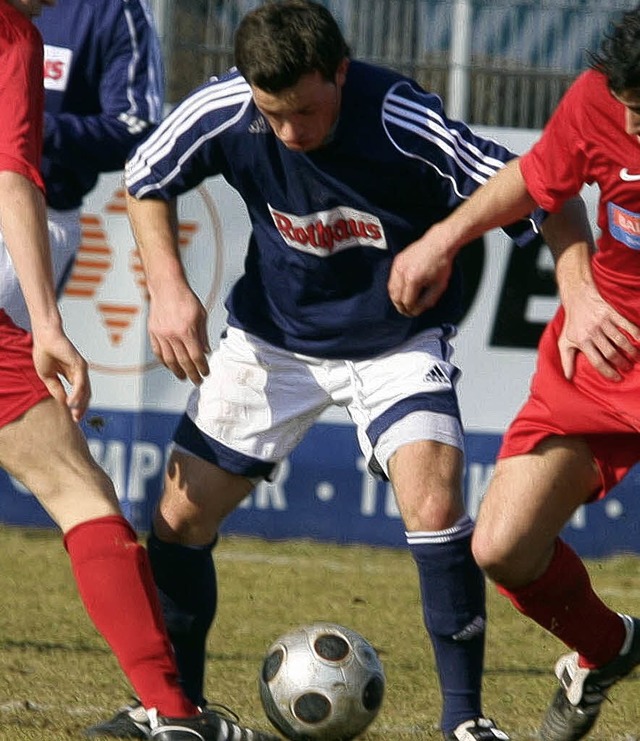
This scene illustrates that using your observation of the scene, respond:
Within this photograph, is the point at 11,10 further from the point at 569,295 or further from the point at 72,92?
the point at 72,92

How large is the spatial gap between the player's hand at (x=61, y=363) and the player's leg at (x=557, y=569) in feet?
4.18

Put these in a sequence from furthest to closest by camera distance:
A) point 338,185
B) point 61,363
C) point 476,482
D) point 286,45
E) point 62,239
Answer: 1. point 476,482
2. point 62,239
3. point 338,185
4. point 286,45
5. point 61,363

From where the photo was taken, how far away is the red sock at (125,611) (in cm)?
399

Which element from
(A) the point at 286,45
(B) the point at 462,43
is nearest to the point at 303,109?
(A) the point at 286,45

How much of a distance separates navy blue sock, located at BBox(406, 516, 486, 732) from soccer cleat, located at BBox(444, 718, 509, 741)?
3 centimetres

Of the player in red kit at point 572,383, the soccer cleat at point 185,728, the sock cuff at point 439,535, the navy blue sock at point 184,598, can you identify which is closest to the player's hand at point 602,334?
the player in red kit at point 572,383

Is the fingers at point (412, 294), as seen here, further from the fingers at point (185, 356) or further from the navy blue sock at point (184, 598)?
the navy blue sock at point (184, 598)

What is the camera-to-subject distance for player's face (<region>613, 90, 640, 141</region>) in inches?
153

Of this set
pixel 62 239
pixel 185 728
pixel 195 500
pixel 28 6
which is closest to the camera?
pixel 185 728

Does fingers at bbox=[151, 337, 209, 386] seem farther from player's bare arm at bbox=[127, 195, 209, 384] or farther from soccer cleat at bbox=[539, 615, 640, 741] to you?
soccer cleat at bbox=[539, 615, 640, 741]

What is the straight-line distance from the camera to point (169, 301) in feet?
15.1

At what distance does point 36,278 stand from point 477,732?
1728 mm

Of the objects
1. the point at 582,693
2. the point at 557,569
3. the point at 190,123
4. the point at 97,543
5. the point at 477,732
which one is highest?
the point at 190,123

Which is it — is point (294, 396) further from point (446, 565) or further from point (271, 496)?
point (271, 496)
